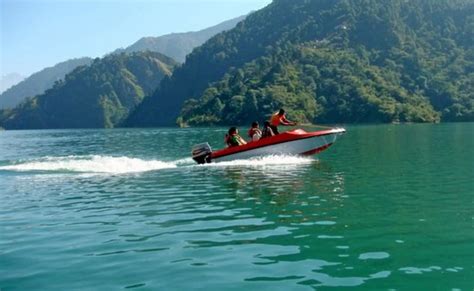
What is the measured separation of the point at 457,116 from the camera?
6417 inches

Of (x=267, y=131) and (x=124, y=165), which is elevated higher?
(x=267, y=131)

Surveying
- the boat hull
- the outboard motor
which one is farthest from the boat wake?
the outboard motor

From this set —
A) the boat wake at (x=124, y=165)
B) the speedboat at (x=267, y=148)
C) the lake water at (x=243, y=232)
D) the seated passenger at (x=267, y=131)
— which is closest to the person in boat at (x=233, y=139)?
the speedboat at (x=267, y=148)

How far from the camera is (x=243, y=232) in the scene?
526 inches

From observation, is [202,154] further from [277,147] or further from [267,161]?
[277,147]

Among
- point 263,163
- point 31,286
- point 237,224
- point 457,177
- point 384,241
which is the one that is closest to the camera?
point 31,286

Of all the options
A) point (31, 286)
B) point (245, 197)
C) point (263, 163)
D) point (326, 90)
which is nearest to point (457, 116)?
point (326, 90)

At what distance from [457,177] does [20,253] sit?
1795 cm

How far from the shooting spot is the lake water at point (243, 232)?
32.4 ft

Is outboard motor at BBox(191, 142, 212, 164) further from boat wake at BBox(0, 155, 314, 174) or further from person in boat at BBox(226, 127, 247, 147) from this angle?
person in boat at BBox(226, 127, 247, 147)

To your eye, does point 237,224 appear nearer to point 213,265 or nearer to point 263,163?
point 213,265

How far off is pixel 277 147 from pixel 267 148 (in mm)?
581

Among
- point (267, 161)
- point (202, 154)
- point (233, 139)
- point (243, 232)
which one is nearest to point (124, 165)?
point (202, 154)

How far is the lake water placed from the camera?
988 cm
